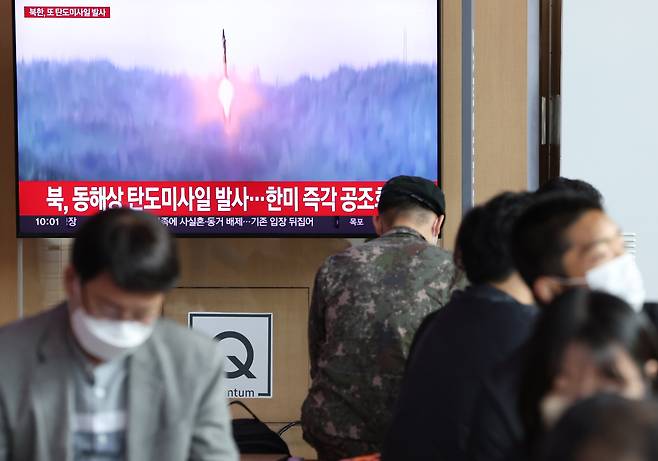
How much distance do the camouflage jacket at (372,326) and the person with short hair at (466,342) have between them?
2.33ft

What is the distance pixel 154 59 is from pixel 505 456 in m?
Answer: 3.20

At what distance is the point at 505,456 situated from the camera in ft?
5.41

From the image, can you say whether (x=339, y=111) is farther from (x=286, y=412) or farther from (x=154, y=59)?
(x=286, y=412)

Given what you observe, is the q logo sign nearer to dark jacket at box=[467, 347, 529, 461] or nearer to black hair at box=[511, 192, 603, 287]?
black hair at box=[511, 192, 603, 287]

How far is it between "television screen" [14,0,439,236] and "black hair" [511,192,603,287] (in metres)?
2.48

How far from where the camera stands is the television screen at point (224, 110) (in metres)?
4.48

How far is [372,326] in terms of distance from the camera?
3080 millimetres

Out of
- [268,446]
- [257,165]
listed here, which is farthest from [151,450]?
[257,165]

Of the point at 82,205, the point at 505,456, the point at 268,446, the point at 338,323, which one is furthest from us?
the point at 82,205

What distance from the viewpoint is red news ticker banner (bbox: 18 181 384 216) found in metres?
4.49

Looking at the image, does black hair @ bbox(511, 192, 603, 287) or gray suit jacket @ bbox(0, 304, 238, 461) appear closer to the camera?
gray suit jacket @ bbox(0, 304, 238, 461)

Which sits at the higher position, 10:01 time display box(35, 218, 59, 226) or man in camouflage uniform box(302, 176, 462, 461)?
10:01 time display box(35, 218, 59, 226)

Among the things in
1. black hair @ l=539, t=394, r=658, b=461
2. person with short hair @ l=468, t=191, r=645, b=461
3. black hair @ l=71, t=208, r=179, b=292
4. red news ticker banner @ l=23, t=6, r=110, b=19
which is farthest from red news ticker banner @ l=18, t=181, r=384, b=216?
black hair @ l=539, t=394, r=658, b=461
